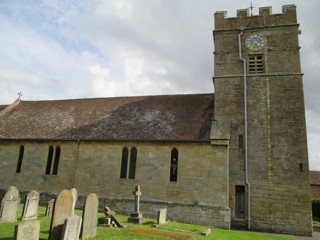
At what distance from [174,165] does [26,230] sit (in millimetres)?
10274

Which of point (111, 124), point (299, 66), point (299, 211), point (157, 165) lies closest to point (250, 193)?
point (299, 211)

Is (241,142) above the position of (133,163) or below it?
above

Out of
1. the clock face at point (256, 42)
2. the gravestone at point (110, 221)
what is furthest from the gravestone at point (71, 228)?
the clock face at point (256, 42)

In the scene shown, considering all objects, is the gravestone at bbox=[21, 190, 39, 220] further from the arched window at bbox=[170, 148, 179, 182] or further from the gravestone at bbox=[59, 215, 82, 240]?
the arched window at bbox=[170, 148, 179, 182]

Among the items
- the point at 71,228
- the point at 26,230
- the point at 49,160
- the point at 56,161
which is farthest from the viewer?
the point at 49,160

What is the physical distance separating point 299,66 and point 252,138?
5801 mm

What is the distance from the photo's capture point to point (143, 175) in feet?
55.9

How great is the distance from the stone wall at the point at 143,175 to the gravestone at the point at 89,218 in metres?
6.58

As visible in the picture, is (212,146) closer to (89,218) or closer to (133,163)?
(133,163)

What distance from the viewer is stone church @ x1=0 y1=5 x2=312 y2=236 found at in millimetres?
15680

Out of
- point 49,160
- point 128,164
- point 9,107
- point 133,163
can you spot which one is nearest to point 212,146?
point 133,163

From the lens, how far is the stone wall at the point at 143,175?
51.1 feet

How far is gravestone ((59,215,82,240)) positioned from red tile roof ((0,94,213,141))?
9.38 meters

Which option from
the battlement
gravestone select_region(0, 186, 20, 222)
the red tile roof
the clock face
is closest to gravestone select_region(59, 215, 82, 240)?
gravestone select_region(0, 186, 20, 222)
